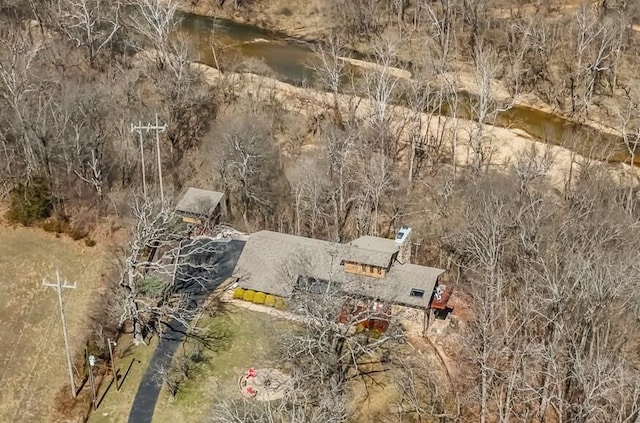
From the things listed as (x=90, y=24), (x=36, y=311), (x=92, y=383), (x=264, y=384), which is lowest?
(x=264, y=384)

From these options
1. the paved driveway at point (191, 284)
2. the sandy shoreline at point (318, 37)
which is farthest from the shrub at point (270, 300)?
the sandy shoreline at point (318, 37)

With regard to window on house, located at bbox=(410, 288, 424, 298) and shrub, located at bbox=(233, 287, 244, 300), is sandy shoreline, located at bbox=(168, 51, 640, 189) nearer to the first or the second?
window on house, located at bbox=(410, 288, 424, 298)

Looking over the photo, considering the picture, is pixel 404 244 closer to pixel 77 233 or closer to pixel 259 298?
pixel 259 298

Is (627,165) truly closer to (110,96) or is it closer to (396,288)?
(396,288)

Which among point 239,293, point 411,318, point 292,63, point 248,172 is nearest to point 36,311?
point 239,293

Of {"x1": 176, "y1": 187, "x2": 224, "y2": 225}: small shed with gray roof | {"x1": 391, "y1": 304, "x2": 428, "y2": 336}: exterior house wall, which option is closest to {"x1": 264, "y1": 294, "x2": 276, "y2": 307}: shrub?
{"x1": 391, "y1": 304, "x2": 428, "y2": 336}: exterior house wall

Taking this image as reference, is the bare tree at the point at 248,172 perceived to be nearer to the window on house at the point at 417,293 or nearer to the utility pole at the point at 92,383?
the window on house at the point at 417,293

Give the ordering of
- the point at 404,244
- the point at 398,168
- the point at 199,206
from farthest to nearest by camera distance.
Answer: the point at 398,168 → the point at 199,206 → the point at 404,244

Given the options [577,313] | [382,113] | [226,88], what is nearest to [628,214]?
Answer: [577,313]
